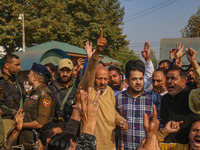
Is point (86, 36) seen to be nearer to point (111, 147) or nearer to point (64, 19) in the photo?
point (64, 19)

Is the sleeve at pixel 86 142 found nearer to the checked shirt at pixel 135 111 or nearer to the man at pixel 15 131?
the checked shirt at pixel 135 111

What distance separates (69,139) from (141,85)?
61.5 inches

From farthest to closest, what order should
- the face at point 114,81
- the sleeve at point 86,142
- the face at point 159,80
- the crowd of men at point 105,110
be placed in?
the face at point 114,81 < the face at point 159,80 < the crowd of men at point 105,110 < the sleeve at point 86,142

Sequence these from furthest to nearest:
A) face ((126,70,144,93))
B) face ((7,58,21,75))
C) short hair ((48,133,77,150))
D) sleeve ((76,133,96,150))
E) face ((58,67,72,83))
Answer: face ((7,58,21,75)) → face ((58,67,72,83)) → face ((126,70,144,93)) → short hair ((48,133,77,150)) → sleeve ((76,133,96,150))

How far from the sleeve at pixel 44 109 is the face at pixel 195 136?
204 cm

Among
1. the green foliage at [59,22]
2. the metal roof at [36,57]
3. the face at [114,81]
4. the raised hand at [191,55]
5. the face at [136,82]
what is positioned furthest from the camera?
the green foliage at [59,22]

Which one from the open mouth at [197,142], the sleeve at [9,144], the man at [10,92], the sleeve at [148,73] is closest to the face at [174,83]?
the open mouth at [197,142]

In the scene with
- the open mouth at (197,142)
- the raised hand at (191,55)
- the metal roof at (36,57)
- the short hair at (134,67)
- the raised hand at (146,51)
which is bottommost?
the open mouth at (197,142)

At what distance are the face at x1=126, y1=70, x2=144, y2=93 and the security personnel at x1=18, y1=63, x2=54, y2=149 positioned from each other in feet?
4.18

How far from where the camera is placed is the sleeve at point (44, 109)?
11.8ft

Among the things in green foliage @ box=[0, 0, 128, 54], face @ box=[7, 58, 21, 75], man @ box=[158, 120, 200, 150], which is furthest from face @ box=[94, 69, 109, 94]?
green foliage @ box=[0, 0, 128, 54]

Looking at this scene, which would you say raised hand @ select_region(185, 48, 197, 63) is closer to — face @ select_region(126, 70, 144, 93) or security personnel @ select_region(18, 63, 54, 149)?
face @ select_region(126, 70, 144, 93)

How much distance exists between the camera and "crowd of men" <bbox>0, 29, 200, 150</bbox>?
2.54m

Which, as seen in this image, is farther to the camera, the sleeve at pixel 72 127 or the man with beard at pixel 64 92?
the man with beard at pixel 64 92
